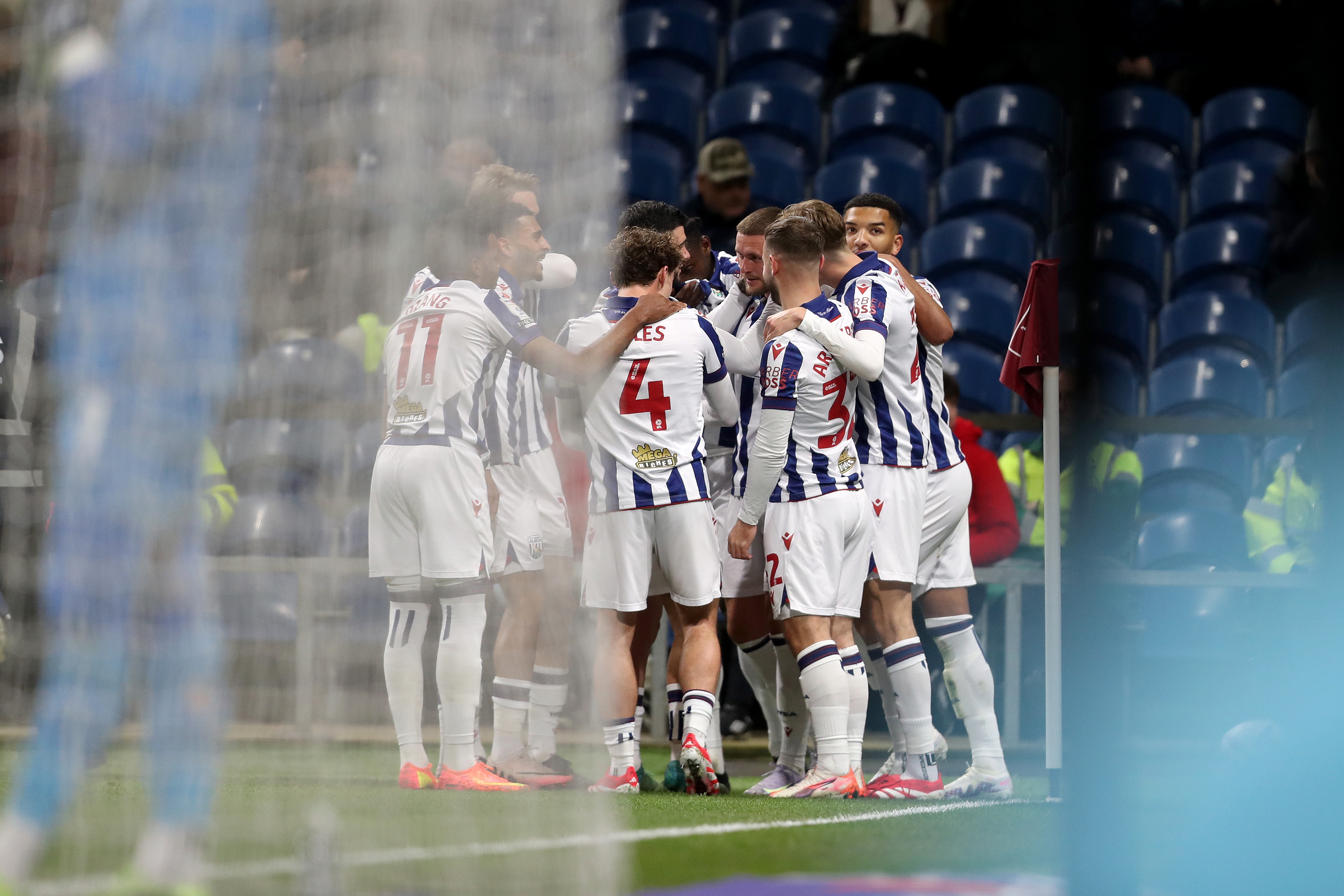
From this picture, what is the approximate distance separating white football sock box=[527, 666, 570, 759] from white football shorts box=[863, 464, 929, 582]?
120 centimetres

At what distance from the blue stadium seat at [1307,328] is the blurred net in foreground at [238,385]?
133 cm

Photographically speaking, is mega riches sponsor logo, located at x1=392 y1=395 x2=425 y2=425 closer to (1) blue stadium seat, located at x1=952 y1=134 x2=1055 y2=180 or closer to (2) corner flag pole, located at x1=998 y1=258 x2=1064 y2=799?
(2) corner flag pole, located at x1=998 y1=258 x2=1064 y2=799

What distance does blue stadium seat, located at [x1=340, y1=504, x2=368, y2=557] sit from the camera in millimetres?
2859

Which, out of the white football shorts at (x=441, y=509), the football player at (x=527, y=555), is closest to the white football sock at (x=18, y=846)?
the football player at (x=527, y=555)

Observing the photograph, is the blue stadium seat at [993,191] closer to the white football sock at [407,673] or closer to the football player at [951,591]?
the football player at [951,591]

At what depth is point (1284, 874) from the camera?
2.87 meters

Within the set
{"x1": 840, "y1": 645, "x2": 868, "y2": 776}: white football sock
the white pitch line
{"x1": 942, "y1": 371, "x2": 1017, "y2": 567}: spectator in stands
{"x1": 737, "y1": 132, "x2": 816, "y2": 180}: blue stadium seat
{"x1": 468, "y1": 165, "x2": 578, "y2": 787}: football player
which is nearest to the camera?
the white pitch line

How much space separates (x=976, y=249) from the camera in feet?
29.3

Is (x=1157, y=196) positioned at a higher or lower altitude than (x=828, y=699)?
higher

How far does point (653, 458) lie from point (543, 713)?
36.1 inches

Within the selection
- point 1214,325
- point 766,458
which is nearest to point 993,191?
point 1214,325

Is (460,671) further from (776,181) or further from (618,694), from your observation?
(776,181)

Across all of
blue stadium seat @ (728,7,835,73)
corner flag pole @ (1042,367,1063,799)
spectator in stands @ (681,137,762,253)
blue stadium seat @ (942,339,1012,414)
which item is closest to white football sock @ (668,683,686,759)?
corner flag pole @ (1042,367,1063,799)

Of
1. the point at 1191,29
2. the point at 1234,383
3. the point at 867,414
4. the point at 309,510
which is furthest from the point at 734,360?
the point at 1234,383
